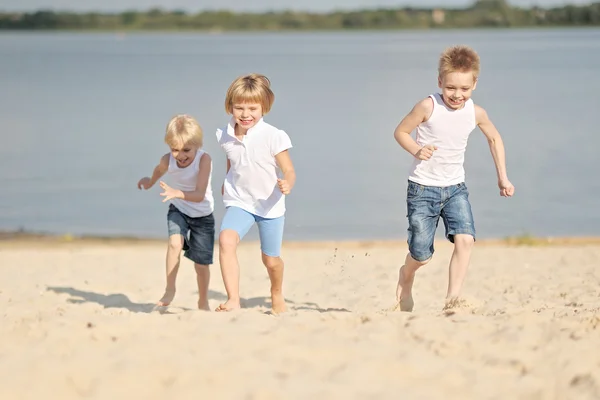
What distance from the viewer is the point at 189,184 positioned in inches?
315

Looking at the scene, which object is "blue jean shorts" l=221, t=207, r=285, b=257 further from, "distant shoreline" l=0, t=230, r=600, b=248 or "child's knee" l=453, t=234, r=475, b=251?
"distant shoreline" l=0, t=230, r=600, b=248

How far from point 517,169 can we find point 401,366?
16.2 metres

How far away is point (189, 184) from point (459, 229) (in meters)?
2.08

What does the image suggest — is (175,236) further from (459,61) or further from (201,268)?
(459,61)

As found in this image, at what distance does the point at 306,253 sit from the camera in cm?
1197

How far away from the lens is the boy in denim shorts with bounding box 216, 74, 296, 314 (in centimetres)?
727

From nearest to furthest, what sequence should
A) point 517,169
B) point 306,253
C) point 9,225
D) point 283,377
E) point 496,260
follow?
1. point 283,377
2. point 496,260
3. point 306,253
4. point 9,225
5. point 517,169

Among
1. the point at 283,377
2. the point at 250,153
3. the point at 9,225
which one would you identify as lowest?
the point at 9,225

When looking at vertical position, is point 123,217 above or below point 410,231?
below

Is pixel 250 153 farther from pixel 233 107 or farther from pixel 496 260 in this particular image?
pixel 496 260

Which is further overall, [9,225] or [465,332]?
[9,225]

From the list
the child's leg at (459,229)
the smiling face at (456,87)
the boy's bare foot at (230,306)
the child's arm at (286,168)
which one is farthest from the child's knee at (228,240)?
the smiling face at (456,87)

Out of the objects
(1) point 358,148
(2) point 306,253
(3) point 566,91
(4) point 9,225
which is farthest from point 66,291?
(3) point 566,91

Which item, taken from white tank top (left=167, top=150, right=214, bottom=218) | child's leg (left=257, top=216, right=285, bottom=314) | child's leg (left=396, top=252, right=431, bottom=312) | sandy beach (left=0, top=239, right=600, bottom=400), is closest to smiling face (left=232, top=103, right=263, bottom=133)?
child's leg (left=257, top=216, right=285, bottom=314)
